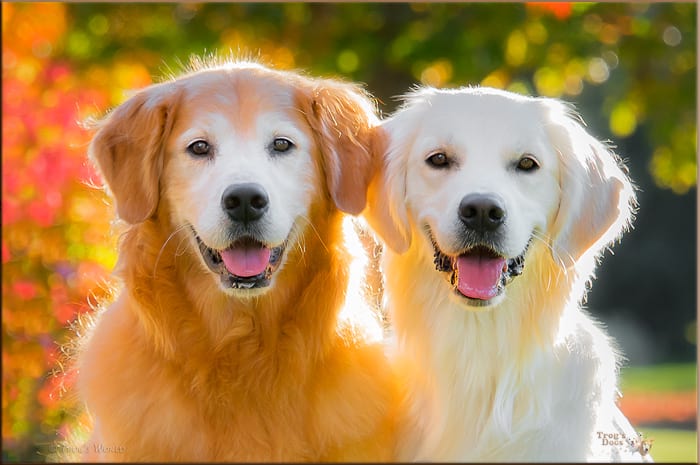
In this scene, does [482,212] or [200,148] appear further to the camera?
[200,148]

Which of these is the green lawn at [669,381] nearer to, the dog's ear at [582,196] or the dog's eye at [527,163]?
the dog's ear at [582,196]

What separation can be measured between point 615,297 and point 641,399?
21.1 feet

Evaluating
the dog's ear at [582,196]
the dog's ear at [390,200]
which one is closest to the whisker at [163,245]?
the dog's ear at [390,200]

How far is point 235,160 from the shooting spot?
10.9 feet

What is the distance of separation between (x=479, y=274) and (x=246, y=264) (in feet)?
2.71

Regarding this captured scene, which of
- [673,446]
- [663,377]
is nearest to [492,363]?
[673,446]

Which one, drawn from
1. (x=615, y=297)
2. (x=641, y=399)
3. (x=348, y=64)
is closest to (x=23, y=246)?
(x=348, y=64)

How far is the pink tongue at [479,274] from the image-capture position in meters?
3.37

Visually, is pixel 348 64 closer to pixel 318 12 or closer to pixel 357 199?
pixel 318 12

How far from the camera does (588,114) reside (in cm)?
1202

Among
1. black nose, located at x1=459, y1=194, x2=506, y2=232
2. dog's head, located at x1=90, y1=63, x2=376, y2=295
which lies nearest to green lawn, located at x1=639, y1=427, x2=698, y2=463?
black nose, located at x1=459, y1=194, x2=506, y2=232

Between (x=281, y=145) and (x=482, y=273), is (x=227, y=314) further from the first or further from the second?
(x=482, y=273)

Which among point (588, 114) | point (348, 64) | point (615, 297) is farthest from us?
point (615, 297)

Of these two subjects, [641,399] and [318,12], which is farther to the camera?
[641,399]
